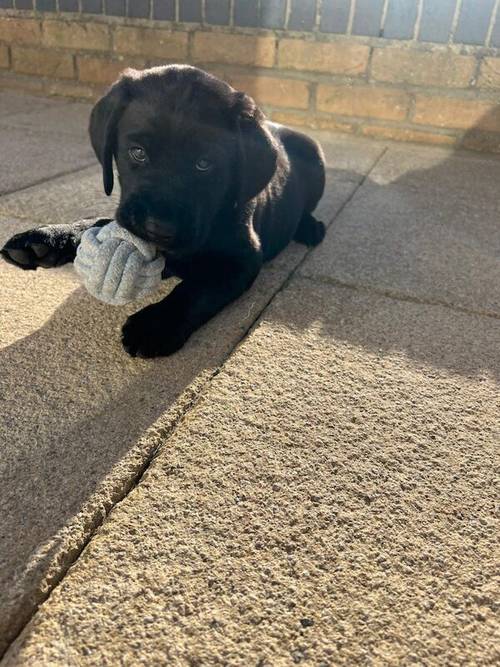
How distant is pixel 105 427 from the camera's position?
1548mm

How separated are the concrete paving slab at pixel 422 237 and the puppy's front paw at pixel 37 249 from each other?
→ 1058 mm

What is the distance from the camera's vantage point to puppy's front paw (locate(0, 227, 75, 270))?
1.98 m

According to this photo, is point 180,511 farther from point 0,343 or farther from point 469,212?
point 469,212

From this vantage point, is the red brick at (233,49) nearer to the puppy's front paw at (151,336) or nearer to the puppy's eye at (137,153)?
the puppy's eye at (137,153)

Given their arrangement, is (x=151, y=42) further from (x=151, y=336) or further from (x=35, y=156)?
(x=151, y=336)

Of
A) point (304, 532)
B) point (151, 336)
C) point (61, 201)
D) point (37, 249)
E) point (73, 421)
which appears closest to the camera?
point (304, 532)

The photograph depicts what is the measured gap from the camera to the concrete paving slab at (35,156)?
3.63m

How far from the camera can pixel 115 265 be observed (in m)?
1.92

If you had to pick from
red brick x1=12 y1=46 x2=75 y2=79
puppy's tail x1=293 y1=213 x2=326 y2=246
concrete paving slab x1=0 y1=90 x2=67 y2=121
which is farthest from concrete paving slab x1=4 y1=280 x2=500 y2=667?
red brick x1=12 y1=46 x2=75 y2=79

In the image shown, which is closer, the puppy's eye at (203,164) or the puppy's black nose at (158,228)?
the puppy's black nose at (158,228)

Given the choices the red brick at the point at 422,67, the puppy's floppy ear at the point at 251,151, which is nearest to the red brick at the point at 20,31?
the red brick at the point at 422,67

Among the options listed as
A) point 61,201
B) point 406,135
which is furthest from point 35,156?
point 406,135

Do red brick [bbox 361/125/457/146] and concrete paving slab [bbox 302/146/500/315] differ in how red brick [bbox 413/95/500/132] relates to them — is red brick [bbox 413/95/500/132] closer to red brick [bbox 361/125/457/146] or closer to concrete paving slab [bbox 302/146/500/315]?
red brick [bbox 361/125/457/146]

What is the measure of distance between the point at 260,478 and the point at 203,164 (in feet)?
4.07
